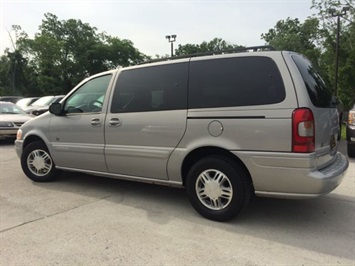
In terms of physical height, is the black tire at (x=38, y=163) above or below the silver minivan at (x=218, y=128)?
below

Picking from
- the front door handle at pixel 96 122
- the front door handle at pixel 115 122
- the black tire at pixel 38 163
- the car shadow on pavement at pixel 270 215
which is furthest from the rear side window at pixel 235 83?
the black tire at pixel 38 163

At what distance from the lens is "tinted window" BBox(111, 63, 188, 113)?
4188 mm

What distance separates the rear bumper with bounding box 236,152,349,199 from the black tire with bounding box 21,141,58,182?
3350 millimetres

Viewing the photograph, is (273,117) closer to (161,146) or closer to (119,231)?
(161,146)

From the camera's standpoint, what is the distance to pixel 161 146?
424 centimetres

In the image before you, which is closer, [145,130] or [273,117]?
[273,117]

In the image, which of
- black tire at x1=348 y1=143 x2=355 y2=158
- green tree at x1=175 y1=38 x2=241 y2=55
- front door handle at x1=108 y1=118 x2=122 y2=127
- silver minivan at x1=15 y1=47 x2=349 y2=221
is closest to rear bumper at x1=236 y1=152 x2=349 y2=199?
silver minivan at x1=15 y1=47 x2=349 y2=221

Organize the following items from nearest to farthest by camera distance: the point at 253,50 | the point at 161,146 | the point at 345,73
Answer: the point at 253,50, the point at 161,146, the point at 345,73

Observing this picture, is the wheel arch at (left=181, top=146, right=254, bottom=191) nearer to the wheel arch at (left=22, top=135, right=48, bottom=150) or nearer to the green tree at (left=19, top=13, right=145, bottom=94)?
the wheel arch at (left=22, top=135, right=48, bottom=150)

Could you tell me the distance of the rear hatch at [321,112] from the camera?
11.6 ft

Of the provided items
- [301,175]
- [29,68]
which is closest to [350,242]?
[301,175]

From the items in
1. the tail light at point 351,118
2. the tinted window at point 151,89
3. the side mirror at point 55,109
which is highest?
the tinted window at point 151,89

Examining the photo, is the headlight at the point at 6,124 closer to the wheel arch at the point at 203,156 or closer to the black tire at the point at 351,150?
the wheel arch at the point at 203,156

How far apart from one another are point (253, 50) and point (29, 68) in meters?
51.8
